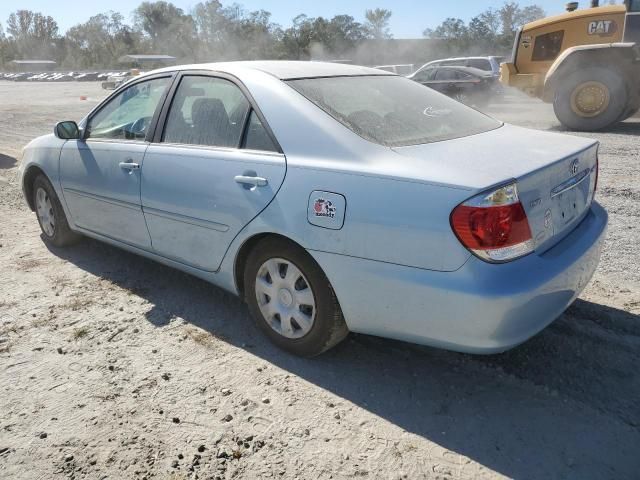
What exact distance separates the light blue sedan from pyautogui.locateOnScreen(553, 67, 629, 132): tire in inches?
318

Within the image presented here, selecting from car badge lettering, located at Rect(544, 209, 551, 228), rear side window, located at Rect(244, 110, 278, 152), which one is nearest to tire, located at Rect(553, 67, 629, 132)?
car badge lettering, located at Rect(544, 209, 551, 228)

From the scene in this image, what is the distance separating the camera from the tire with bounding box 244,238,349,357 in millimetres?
2762

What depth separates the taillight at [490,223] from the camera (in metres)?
2.23

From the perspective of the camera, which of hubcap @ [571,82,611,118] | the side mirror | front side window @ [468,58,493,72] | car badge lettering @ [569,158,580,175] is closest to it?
car badge lettering @ [569,158,580,175]

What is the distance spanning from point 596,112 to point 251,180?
9462 mm

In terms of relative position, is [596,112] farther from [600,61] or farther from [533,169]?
[533,169]

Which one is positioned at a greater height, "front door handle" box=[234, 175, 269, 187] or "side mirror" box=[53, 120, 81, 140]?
"side mirror" box=[53, 120, 81, 140]

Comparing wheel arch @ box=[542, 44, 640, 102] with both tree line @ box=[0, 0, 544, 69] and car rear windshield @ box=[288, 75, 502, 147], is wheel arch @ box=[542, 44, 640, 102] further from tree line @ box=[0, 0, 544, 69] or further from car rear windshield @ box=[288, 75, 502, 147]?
tree line @ box=[0, 0, 544, 69]

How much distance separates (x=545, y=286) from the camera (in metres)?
2.36

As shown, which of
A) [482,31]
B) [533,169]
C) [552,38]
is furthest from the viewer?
[482,31]

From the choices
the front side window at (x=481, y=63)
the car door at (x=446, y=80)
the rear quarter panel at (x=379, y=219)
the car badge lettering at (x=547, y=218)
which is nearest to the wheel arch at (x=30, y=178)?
the rear quarter panel at (x=379, y=219)

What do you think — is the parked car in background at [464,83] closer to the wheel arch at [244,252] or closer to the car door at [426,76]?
the car door at [426,76]

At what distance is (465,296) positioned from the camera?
89.0 inches

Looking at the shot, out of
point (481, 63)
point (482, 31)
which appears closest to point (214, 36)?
point (482, 31)
